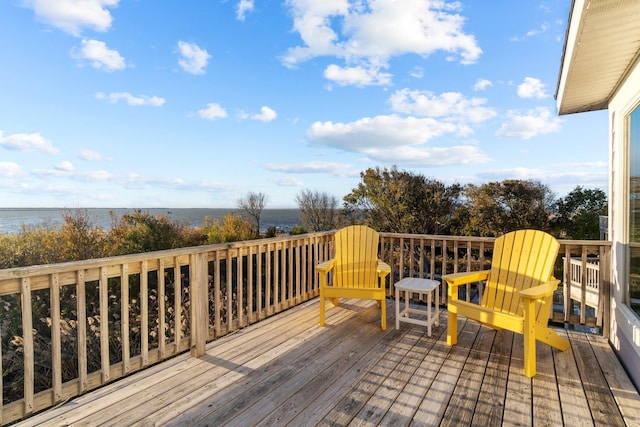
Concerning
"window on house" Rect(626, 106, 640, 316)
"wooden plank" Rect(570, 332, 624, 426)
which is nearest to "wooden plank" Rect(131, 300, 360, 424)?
"wooden plank" Rect(570, 332, 624, 426)

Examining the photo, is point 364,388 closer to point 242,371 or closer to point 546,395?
point 242,371

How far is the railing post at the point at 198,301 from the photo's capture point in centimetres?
269

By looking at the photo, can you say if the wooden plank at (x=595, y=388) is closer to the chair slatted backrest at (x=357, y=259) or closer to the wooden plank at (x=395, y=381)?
the wooden plank at (x=395, y=381)

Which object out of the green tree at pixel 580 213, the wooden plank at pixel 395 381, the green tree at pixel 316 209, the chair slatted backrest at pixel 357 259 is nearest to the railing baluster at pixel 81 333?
the wooden plank at pixel 395 381

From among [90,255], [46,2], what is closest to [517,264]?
[46,2]

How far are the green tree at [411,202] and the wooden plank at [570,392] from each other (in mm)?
10208

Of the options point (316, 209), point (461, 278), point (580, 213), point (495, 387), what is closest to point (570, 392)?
point (495, 387)

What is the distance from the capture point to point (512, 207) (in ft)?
41.5

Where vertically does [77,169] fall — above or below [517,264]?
above

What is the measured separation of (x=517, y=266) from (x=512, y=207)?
11.2m

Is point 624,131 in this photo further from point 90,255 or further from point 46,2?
point 90,255

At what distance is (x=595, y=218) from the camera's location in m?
12.0

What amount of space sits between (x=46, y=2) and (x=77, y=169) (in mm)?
13746

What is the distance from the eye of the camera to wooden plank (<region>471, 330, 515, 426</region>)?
6.20 ft
